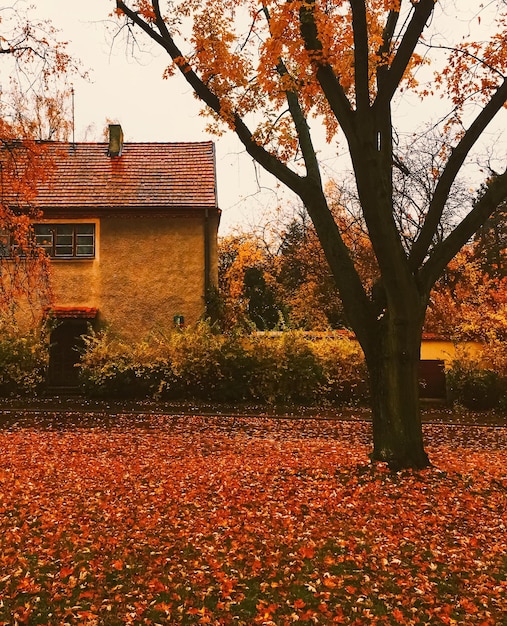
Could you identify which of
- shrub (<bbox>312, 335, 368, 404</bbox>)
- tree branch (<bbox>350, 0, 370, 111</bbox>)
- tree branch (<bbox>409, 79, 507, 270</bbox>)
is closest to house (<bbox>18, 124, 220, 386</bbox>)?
shrub (<bbox>312, 335, 368, 404</bbox>)

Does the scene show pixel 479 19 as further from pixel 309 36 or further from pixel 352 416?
pixel 352 416

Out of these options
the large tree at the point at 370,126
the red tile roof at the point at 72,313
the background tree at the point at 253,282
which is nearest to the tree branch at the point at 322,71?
the large tree at the point at 370,126

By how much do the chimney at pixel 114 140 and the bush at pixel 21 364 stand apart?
8.38 m

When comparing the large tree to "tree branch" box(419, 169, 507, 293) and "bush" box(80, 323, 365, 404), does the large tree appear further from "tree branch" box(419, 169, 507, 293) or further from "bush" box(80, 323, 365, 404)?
"bush" box(80, 323, 365, 404)

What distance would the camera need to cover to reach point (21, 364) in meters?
16.3

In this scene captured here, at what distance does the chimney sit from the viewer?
21719 millimetres

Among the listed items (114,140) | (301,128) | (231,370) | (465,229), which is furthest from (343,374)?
(114,140)

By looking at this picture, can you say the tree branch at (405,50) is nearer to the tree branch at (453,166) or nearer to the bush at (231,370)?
the tree branch at (453,166)

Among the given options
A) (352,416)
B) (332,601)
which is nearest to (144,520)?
(332,601)

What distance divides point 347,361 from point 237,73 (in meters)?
9.86

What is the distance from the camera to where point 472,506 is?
6578mm

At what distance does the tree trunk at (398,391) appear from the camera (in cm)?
771

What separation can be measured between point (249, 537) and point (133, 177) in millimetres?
17033

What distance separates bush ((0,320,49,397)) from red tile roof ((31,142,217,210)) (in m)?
5.10
